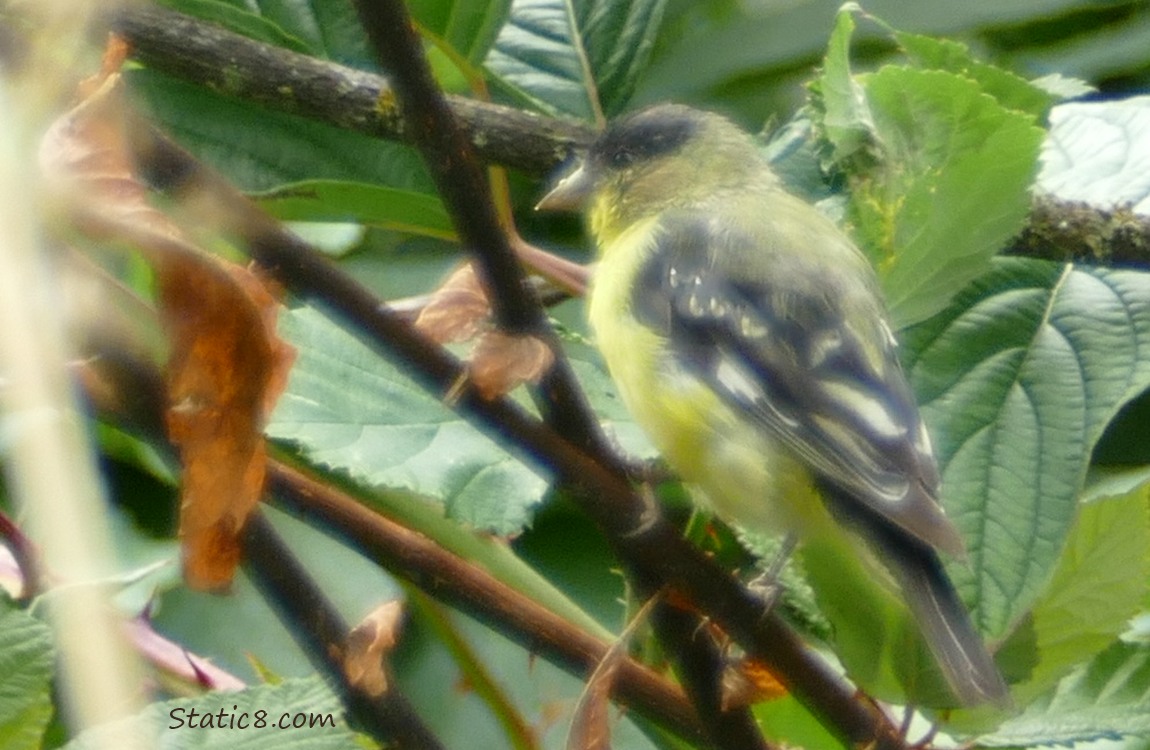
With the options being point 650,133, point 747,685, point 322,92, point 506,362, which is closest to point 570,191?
point 650,133

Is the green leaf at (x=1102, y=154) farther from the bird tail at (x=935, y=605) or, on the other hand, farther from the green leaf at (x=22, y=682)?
the green leaf at (x=22, y=682)

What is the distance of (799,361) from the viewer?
1.34 metres

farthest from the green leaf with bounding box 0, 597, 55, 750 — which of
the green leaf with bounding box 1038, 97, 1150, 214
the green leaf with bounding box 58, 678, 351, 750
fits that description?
the green leaf with bounding box 1038, 97, 1150, 214

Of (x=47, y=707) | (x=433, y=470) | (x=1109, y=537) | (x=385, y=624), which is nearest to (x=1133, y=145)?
(x=1109, y=537)

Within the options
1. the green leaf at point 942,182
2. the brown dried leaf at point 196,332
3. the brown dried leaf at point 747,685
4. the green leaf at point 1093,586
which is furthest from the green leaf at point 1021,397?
the brown dried leaf at point 196,332

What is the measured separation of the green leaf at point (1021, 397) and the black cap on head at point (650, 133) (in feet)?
1.79

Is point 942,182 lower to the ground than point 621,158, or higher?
higher

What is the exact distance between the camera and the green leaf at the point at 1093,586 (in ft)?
3.18

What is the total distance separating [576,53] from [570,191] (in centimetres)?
15

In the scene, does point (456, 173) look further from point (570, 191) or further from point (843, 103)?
point (570, 191)

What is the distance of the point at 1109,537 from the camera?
985 mm

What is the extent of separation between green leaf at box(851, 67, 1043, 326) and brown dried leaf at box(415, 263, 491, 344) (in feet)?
1.27

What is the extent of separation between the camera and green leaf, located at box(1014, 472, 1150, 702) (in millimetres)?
970

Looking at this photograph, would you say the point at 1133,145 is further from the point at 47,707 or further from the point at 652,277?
the point at 47,707
